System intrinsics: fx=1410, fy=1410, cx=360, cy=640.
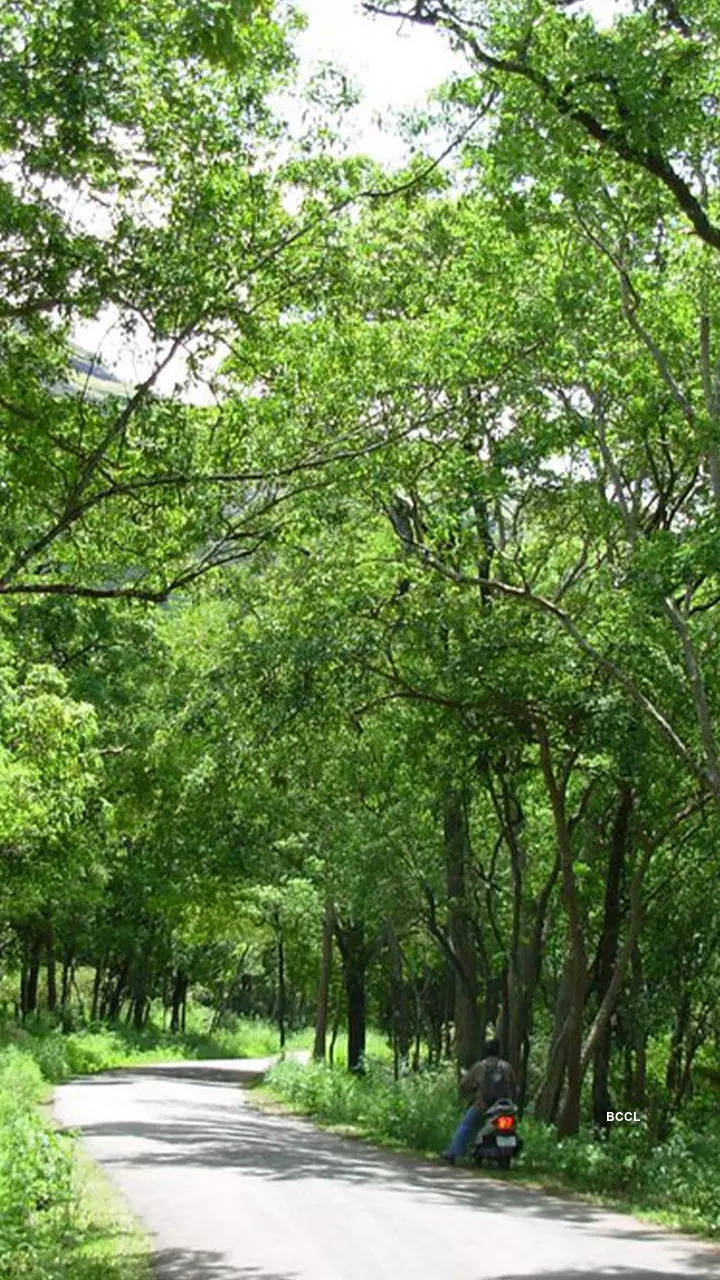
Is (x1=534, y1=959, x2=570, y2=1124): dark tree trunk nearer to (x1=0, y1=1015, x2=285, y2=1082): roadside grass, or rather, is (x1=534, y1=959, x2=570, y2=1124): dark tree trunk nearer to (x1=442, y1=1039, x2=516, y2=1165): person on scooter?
(x1=442, y1=1039, x2=516, y2=1165): person on scooter

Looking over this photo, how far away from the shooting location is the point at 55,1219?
1081cm

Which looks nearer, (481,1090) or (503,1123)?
(503,1123)

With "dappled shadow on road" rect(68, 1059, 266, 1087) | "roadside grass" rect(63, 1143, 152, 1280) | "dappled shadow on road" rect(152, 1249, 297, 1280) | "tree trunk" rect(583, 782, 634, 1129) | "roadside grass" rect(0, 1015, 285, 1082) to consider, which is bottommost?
"dappled shadow on road" rect(152, 1249, 297, 1280)

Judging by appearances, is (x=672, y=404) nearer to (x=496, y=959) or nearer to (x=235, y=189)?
(x=235, y=189)

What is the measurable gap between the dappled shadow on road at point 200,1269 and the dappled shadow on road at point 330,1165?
0.24ft

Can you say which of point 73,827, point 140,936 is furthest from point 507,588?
point 140,936

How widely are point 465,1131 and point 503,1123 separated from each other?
747mm

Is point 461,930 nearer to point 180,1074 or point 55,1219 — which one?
point 55,1219

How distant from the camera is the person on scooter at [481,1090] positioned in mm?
16656

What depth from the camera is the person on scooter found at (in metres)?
16.7

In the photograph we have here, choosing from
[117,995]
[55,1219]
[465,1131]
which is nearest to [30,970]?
[117,995]

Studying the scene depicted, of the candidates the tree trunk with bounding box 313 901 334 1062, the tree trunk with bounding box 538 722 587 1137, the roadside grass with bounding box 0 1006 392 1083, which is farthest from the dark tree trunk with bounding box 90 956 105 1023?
the tree trunk with bounding box 538 722 587 1137

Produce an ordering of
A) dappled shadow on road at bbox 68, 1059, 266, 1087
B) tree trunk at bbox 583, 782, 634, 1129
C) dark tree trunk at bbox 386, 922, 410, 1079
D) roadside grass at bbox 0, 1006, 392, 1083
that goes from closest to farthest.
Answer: tree trunk at bbox 583, 782, 634, 1129 < dark tree trunk at bbox 386, 922, 410, 1079 < roadside grass at bbox 0, 1006, 392, 1083 < dappled shadow on road at bbox 68, 1059, 266, 1087

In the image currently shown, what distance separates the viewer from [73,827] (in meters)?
25.4
